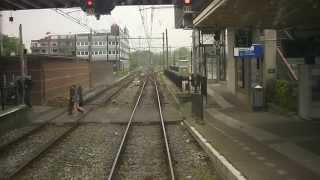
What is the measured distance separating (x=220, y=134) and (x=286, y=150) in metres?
4.20

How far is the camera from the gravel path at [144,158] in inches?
491

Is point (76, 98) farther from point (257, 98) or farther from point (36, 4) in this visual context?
point (257, 98)

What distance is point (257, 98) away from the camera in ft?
77.7

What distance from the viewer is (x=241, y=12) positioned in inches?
632

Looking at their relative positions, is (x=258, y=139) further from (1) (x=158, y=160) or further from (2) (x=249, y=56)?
(2) (x=249, y=56)

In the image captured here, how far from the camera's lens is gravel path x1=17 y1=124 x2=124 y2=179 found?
12641mm

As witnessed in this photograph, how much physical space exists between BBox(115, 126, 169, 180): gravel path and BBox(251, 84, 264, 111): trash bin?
4.97m

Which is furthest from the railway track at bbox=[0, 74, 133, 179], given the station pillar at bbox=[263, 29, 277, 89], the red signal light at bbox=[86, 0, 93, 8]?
the station pillar at bbox=[263, 29, 277, 89]

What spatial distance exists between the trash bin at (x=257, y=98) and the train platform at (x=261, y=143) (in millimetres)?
429

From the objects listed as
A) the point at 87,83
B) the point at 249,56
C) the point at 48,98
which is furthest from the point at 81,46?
the point at 249,56

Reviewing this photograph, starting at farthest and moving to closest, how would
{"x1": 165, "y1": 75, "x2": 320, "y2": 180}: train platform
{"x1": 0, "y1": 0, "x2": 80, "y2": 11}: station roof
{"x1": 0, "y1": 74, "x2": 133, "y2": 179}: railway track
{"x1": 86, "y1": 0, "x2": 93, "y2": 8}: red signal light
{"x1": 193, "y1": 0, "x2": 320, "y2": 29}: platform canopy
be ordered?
{"x1": 0, "y1": 0, "x2": 80, "y2": 11}: station roof, {"x1": 86, "y1": 0, "x2": 93, "y2": 8}: red signal light, {"x1": 193, "y1": 0, "x2": 320, "y2": 29}: platform canopy, {"x1": 0, "y1": 74, "x2": 133, "y2": 179}: railway track, {"x1": 165, "y1": 75, "x2": 320, "y2": 180}: train platform

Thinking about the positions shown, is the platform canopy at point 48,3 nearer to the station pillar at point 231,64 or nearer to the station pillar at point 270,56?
the station pillar at point 231,64

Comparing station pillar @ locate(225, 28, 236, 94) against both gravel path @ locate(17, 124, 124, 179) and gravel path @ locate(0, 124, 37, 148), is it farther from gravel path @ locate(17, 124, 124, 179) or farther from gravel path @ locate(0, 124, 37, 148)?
gravel path @ locate(17, 124, 124, 179)

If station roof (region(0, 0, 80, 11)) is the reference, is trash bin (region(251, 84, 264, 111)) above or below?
below
